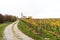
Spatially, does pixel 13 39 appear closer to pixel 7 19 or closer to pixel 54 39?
pixel 54 39

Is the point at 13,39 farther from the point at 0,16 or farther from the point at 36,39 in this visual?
the point at 0,16

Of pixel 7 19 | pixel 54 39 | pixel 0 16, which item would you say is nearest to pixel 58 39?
pixel 54 39

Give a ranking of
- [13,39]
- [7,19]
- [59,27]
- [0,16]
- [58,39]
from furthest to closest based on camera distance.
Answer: [7,19]
[0,16]
[59,27]
[13,39]
[58,39]

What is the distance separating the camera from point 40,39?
71.1ft

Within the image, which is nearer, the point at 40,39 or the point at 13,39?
the point at 40,39

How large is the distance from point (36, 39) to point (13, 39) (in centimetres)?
271

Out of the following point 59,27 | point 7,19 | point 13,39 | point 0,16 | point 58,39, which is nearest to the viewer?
point 58,39

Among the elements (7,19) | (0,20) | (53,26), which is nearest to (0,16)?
(0,20)

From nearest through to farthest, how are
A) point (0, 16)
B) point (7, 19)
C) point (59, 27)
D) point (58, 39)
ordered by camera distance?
point (58, 39) → point (59, 27) → point (0, 16) → point (7, 19)

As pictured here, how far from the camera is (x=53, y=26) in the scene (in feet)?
116

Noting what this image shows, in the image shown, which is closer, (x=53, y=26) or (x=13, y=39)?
(x=13, y=39)

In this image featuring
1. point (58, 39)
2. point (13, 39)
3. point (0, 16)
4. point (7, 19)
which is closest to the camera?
point (58, 39)

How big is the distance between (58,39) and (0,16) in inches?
2165

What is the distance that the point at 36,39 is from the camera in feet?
72.5
